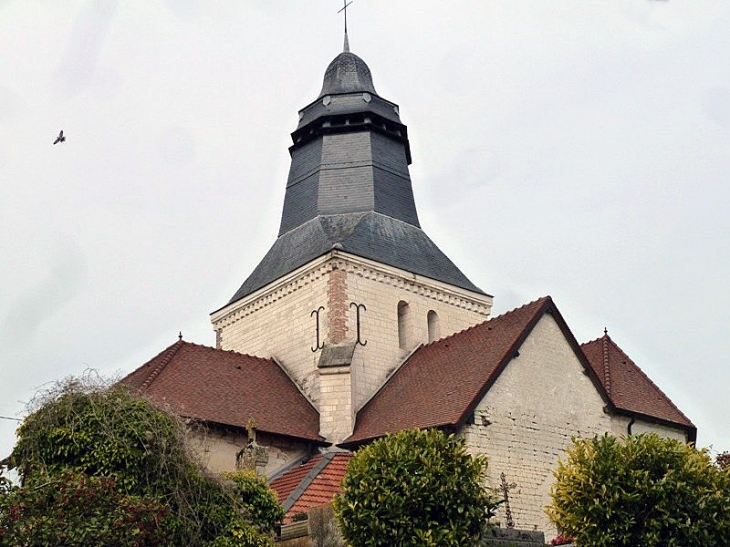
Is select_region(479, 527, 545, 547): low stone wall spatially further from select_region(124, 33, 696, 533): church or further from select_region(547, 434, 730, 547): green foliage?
select_region(124, 33, 696, 533): church

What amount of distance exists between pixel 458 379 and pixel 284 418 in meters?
4.77

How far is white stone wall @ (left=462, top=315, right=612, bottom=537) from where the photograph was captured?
22.1 meters

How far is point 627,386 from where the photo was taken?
1070 inches

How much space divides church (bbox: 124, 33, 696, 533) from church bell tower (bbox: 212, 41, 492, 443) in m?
0.05

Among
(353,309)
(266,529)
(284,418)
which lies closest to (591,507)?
(266,529)

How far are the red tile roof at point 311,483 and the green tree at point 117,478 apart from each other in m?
4.39

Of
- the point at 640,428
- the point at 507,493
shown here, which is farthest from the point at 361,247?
the point at 507,493

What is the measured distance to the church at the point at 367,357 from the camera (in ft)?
74.1

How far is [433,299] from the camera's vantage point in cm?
2964

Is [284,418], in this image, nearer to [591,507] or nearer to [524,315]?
[524,315]

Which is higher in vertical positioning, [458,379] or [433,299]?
[433,299]

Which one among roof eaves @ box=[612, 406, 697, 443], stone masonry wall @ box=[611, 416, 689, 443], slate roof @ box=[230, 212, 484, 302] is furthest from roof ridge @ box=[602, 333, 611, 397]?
slate roof @ box=[230, 212, 484, 302]

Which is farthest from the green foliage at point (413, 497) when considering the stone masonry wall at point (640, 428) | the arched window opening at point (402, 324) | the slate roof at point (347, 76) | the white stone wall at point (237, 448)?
the slate roof at point (347, 76)

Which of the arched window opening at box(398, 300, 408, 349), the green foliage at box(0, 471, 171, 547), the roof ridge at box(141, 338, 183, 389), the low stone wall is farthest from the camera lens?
the arched window opening at box(398, 300, 408, 349)
